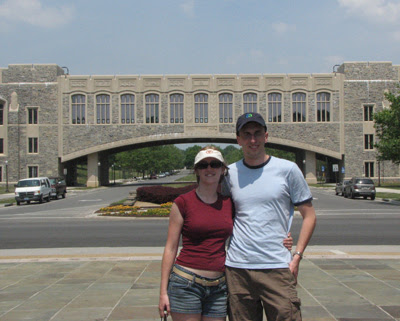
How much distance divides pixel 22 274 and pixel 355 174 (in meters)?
53.0

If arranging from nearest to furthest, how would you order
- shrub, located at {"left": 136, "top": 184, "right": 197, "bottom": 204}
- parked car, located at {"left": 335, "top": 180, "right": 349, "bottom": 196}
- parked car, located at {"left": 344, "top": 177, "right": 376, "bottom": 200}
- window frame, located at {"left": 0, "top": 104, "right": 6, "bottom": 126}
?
shrub, located at {"left": 136, "top": 184, "right": 197, "bottom": 204}, parked car, located at {"left": 344, "top": 177, "right": 376, "bottom": 200}, parked car, located at {"left": 335, "top": 180, "right": 349, "bottom": 196}, window frame, located at {"left": 0, "top": 104, "right": 6, "bottom": 126}

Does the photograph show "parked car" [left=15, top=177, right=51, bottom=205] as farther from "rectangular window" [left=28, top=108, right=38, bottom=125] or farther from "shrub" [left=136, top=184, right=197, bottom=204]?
"rectangular window" [left=28, top=108, right=38, bottom=125]

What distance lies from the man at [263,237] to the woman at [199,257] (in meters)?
0.09

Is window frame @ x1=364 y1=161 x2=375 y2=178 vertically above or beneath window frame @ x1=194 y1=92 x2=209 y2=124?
beneath

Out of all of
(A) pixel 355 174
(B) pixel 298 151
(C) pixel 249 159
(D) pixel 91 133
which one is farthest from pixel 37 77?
(C) pixel 249 159

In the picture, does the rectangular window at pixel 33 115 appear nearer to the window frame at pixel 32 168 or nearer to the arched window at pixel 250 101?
the window frame at pixel 32 168

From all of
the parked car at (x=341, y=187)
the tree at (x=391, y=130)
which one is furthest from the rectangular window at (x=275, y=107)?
the tree at (x=391, y=130)

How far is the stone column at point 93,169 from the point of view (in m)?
58.1

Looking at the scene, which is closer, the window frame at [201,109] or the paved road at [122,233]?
the paved road at [122,233]

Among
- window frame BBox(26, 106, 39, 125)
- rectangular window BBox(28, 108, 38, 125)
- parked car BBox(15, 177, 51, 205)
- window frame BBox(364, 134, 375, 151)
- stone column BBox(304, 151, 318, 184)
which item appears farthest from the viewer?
stone column BBox(304, 151, 318, 184)

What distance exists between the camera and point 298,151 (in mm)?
62000

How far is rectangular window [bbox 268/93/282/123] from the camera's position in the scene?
56.8 m

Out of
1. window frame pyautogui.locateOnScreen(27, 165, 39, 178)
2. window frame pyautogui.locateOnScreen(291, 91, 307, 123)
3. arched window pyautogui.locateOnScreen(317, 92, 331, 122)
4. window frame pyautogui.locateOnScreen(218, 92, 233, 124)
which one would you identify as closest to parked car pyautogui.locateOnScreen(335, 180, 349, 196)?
window frame pyautogui.locateOnScreen(291, 91, 307, 123)

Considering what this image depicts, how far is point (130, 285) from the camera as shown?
275 inches
